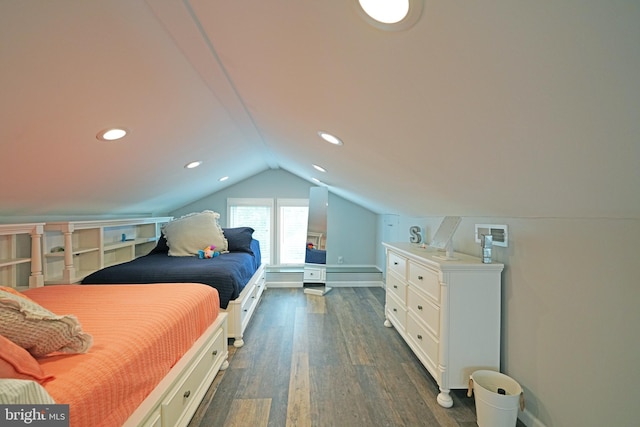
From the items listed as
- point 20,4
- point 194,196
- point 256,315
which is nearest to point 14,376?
point 20,4

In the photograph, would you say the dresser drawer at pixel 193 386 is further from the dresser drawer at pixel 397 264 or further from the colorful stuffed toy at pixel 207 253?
the dresser drawer at pixel 397 264

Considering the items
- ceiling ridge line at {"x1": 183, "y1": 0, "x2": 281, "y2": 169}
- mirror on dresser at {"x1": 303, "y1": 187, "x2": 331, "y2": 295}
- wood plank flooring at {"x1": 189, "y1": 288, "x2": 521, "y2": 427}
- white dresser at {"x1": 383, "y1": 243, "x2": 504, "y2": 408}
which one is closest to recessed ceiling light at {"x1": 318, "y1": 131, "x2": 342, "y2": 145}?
ceiling ridge line at {"x1": 183, "y1": 0, "x2": 281, "y2": 169}

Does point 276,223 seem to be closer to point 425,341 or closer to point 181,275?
point 181,275

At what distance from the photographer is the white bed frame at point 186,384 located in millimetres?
1366

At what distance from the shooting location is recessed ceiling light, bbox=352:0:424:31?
82cm

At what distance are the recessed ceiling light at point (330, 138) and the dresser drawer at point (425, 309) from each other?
135 cm

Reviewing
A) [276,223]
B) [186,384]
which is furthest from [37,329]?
[276,223]

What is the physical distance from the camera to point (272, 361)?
2613 millimetres

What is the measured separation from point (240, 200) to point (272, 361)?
3.28 m

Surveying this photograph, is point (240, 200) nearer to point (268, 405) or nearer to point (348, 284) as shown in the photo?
point (348, 284)

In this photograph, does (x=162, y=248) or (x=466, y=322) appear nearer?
(x=466, y=322)

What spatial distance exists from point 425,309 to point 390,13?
204 cm

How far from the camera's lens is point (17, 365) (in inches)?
37.0

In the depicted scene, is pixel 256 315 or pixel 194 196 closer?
pixel 256 315
